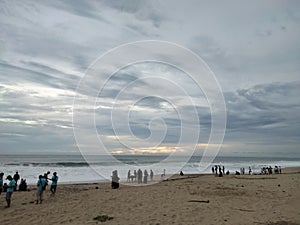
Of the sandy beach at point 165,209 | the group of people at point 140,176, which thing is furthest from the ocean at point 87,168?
the sandy beach at point 165,209

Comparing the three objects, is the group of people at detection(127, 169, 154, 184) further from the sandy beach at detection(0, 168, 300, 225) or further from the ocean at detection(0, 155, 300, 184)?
the sandy beach at detection(0, 168, 300, 225)

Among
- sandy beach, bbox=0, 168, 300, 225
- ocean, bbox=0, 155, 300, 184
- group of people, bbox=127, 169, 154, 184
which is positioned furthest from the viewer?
ocean, bbox=0, 155, 300, 184

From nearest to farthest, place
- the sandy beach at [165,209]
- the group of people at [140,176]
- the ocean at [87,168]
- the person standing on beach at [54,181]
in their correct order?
the sandy beach at [165,209] < the person standing on beach at [54,181] < the group of people at [140,176] < the ocean at [87,168]

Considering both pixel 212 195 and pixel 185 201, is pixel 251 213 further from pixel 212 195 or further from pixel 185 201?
pixel 212 195

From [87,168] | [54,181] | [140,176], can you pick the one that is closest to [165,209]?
[54,181]

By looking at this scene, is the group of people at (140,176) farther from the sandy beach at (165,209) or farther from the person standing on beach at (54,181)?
the person standing on beach at (54,181)

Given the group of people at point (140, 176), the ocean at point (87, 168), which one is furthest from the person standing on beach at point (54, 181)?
the ocean at point (87, 168)

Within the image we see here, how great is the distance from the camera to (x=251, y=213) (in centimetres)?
1193

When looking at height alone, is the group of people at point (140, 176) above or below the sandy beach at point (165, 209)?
above

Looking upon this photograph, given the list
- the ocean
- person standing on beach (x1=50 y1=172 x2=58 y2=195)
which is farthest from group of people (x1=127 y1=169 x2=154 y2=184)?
person standing on beach (x1=50 y1=172 x2=58 y2=195)

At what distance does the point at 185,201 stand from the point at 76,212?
17.7 ft

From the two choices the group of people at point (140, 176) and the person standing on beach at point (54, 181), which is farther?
the group of people at point (140, 176)

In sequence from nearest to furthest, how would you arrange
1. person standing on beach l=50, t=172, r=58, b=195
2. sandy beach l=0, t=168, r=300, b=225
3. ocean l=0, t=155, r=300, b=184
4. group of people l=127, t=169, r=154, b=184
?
1. sandy beach l=0, t=168, r=300, b=225
2. person standing on beach l=50, t=172, r=58, b=195
3. group of people l=127, t=169, r=154, b=184
4. ocean l=0, t=155, r=300, b=184

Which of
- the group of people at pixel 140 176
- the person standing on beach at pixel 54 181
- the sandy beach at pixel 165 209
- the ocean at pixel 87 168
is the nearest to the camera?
the sandy beach at pixel 165 209
